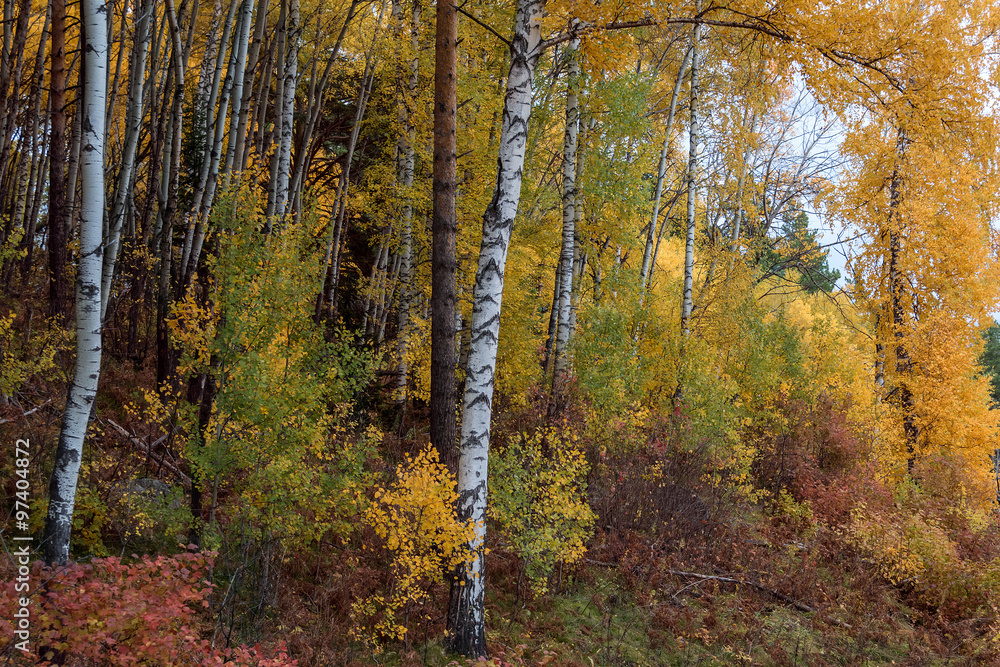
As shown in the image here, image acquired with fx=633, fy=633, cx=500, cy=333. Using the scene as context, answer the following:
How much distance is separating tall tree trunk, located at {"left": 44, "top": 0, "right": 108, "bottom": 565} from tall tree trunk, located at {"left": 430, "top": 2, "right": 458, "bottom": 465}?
2712mm

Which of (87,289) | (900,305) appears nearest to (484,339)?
(87,289)

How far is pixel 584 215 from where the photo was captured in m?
12.3

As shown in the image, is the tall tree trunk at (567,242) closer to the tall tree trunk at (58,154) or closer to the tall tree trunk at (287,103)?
the tall tree trunk at (287,103)

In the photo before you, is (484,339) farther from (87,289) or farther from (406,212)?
(406,212)

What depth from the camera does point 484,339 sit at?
212 inches

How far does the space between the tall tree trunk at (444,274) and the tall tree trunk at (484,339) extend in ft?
2.35

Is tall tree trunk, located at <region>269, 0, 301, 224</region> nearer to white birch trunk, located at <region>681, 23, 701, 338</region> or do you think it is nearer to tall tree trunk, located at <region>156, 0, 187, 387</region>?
tall tree trunk, located at <region>156, 0, 187, 387</region>

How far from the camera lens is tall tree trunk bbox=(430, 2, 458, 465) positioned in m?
5.94

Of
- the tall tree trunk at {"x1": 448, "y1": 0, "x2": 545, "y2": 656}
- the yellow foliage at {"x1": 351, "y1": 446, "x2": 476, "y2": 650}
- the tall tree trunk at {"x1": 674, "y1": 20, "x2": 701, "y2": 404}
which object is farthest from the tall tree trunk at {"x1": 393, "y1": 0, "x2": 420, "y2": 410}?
the tall tree trunk at {"x1": 448, "y1": 0, "x2": 545, "y2": 656}

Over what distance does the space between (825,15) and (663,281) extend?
18570 mm

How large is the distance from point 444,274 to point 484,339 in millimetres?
1034

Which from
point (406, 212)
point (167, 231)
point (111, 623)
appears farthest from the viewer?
point (406, 212)

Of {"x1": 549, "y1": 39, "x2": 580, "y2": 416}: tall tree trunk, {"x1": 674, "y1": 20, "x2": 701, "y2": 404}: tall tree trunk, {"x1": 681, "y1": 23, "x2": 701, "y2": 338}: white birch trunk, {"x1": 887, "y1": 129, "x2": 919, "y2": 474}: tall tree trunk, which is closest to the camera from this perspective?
{"x1": 549, "y1": 39, "x2": 580, "y2": 416}: tall tree trunk

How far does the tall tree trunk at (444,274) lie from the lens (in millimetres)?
5938
